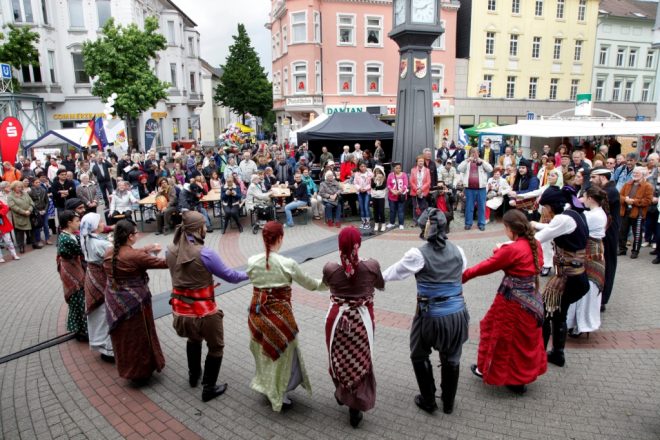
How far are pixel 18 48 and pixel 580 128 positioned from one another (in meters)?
28.6

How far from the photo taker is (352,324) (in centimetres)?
371

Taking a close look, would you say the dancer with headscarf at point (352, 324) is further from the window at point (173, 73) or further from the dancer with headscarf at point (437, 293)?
the window at point (173, 73)

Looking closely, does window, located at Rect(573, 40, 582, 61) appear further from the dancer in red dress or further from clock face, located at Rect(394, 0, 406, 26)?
the dancer in red dress

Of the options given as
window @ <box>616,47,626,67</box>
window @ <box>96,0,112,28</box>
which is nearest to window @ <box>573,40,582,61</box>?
window @ <box>616,47,626,67</box>

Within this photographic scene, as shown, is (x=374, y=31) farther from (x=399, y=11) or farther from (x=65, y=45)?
(x=399, y=11)

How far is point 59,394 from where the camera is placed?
4.66 metres

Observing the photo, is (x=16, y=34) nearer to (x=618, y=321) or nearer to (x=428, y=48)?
(x=428, y=48)

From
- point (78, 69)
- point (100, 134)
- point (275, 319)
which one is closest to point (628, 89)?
point (100, 134)

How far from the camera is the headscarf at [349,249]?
3.52 metres

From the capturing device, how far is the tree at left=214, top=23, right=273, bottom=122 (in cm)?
4784

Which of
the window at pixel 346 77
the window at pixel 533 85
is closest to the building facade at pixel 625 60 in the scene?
the window at pixel 533 85

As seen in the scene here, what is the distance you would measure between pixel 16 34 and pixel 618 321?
30.9 meters

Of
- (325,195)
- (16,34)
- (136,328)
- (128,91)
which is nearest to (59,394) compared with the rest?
(136,328)

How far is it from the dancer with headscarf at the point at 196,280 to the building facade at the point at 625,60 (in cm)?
4087
